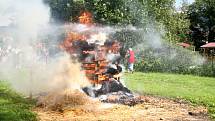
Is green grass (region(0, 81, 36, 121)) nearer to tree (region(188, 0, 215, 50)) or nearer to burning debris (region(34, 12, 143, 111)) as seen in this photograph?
burning debris (region(34, 12, 143, 111))

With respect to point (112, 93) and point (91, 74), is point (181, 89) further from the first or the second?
point (91, 74)

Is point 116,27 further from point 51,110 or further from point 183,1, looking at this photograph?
point 183,1

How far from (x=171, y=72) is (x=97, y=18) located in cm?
655

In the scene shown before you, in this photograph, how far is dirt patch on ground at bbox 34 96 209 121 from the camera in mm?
11172

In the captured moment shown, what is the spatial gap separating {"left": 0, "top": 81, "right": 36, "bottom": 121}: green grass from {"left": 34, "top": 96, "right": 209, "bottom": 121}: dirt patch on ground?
1.03 feet

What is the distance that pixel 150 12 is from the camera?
31.5 m

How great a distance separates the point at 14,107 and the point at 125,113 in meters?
3.04

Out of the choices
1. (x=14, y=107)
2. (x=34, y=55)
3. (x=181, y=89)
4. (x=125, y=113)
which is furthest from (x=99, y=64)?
(x=34, y=55)

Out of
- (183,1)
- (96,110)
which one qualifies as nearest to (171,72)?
(96,110)

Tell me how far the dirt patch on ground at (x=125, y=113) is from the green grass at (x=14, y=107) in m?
0.31

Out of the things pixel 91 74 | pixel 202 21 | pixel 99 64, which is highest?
pixel 202 21

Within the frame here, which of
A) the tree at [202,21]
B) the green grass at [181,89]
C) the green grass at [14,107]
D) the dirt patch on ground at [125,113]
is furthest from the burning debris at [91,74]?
the tree at [202,21]

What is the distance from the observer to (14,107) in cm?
1231

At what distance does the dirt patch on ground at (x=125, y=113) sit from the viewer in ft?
36.7
